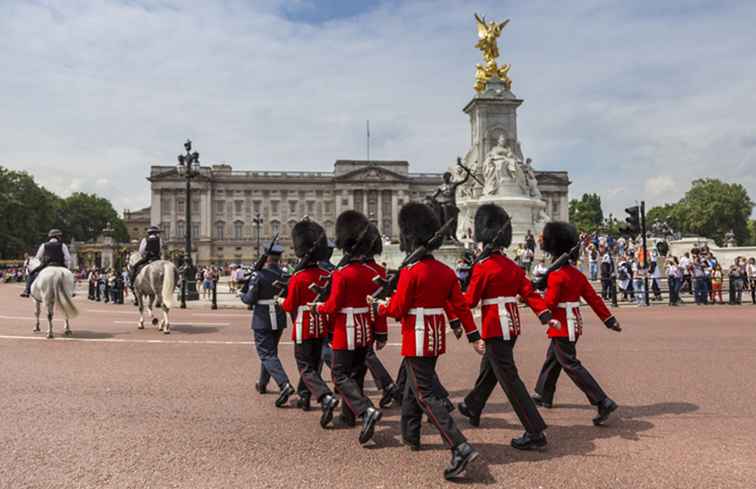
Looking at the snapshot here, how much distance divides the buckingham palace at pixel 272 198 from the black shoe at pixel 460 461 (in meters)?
101

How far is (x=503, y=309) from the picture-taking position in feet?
17.9

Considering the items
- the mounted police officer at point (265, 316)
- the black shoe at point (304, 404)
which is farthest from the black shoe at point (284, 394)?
the mounted police officer at point (265, 316)

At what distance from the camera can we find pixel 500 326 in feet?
17.7

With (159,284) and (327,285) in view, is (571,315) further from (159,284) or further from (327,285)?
(159,284)

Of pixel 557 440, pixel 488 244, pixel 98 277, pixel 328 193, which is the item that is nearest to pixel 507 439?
pixel 557 440

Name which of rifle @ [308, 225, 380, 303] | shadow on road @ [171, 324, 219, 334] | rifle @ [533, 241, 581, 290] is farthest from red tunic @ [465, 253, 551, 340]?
shadow on road @ [171, 324, 219, 334]

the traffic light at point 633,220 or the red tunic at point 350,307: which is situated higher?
the traffic light at point 633,220

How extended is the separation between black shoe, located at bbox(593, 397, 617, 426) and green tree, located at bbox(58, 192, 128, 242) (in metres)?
118

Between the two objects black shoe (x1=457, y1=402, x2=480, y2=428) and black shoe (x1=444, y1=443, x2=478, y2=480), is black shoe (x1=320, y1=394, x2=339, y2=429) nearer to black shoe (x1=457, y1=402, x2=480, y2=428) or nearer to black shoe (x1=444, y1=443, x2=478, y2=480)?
black shoe (x1=457, y1=402, x2=480, y2=428)

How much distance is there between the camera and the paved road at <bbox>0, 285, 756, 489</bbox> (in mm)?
4543

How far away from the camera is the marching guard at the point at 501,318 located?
16.8 feet

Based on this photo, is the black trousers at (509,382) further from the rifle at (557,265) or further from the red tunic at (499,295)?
the rifle at (557,265)

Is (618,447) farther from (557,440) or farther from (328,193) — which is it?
(328,193)

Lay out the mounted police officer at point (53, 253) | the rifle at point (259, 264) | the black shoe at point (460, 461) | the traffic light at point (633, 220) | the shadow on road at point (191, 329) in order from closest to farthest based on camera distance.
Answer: the black shoe at point (460, 461) < the rifle at point (259, 264) < the mounted police officer at point (53, 253) < the shadow on road at point (191, 329) < the traffic light at point (633, 220)
